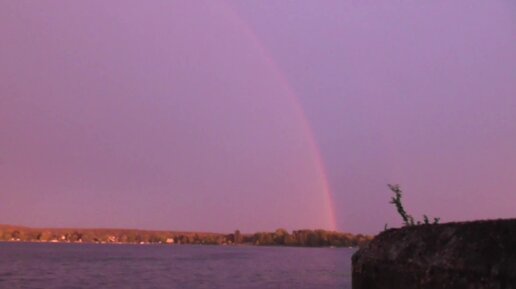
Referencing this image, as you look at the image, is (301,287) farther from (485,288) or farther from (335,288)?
(485,288)

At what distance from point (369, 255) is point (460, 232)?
3.35 meters

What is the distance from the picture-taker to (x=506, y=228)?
10828 millimetres

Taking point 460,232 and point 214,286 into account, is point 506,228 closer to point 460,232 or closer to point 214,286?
point 460,232

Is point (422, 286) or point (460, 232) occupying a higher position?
point (460, 232)

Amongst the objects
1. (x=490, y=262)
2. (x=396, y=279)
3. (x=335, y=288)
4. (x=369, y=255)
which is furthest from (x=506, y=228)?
(x=335, y=288)

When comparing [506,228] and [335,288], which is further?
[335,288]

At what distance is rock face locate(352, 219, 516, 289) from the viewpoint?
1028 centimetres

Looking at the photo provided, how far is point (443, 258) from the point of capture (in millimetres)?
11594

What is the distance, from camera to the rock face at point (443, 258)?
10.3 metres

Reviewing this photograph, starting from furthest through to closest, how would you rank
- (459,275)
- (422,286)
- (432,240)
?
(432,240), (422,286), (459,275)

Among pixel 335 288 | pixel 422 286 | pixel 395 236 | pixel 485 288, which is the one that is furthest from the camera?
pixel 335 288

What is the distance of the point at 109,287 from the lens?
Answer: 52.3m

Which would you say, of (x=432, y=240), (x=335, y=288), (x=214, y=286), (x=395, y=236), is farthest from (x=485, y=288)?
(x=214, y=286)

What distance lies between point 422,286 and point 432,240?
1.14m
